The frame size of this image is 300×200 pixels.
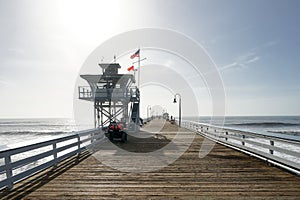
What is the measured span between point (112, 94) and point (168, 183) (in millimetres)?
16417

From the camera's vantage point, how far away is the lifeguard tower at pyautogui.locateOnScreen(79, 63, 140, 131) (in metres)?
21.7

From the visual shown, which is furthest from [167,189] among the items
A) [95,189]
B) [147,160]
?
[147,160]

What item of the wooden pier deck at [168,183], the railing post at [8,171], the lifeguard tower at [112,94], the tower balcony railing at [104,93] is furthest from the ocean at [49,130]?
the lifeguard tower at [112,94]

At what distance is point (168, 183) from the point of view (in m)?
5.74

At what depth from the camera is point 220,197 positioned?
476 cm

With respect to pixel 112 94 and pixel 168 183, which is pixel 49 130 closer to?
pixel 112 94

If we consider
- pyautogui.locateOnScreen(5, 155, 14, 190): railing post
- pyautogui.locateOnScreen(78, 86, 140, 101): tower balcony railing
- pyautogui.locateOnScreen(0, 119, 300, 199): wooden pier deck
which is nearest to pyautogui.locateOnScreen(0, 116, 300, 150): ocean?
pyautogui.locateOnScreen(5, 155, 14, 190): railing post

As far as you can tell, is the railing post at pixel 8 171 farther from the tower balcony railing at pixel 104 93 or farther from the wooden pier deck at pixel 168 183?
the tower balcony railing at pixel 104 93

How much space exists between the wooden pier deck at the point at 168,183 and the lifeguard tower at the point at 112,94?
44.0ft

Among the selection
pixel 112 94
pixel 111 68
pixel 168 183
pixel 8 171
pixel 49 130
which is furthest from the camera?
pixel 49 130

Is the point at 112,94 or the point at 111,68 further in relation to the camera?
the point at 111,68

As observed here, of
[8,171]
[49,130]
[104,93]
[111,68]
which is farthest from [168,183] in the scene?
[49,130]

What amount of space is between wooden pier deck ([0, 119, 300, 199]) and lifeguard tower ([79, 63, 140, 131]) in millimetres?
13405

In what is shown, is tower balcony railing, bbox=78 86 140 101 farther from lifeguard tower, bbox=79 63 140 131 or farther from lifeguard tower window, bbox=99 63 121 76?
lifeguard tower window, bbox=99 63 121 76
